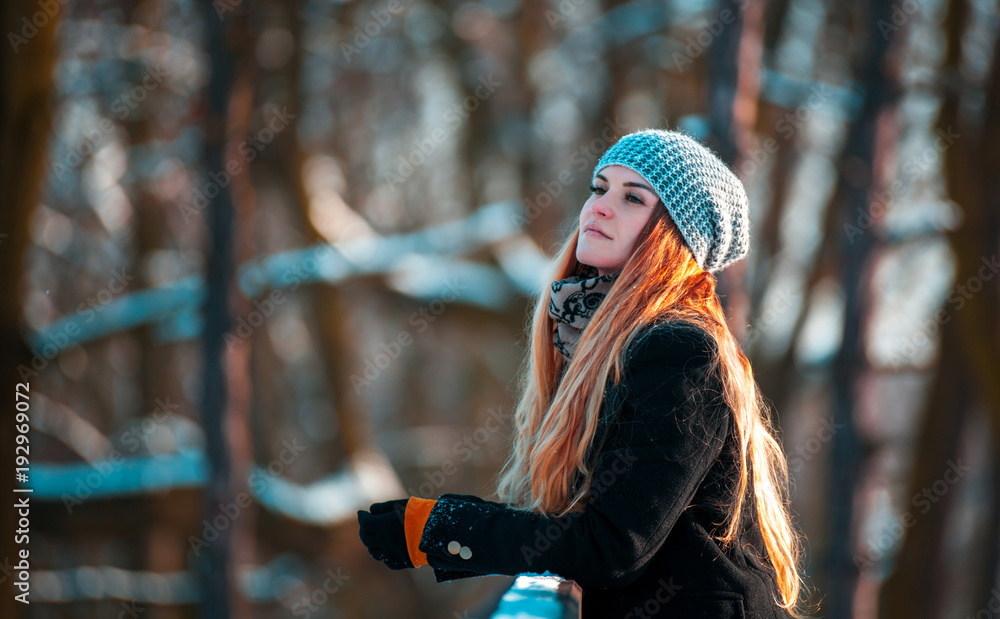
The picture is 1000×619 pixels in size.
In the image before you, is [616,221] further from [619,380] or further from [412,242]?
[412,242]

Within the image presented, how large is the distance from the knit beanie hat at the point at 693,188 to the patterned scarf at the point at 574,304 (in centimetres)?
21

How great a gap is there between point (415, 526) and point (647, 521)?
0.46m

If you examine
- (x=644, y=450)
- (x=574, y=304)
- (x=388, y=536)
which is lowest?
(x=388, y=536)

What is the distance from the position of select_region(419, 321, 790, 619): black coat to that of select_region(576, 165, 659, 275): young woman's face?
0.29 metres

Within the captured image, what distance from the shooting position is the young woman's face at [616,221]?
6.13 ft

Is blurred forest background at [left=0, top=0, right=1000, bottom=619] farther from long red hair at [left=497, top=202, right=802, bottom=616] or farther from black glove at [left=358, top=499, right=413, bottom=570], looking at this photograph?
black glove at [left=358, top=499, right=413, bottom=570]

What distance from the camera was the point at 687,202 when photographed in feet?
6.07

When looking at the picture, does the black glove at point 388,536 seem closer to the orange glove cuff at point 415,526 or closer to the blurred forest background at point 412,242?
the orange glove cuff at point 415,526

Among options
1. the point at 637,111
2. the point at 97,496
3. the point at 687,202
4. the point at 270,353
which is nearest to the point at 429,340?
the point at 270,353

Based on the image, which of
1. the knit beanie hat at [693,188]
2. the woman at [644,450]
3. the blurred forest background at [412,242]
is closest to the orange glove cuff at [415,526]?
the woman at [644,450]

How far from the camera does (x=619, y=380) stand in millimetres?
1604

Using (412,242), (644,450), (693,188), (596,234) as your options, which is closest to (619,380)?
(644,450)

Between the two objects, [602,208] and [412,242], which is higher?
[412,242]

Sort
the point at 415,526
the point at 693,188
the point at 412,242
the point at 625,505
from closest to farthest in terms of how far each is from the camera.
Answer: the point at 625,505, the point at 415,526, the point at 693,188, the point at 412,242
